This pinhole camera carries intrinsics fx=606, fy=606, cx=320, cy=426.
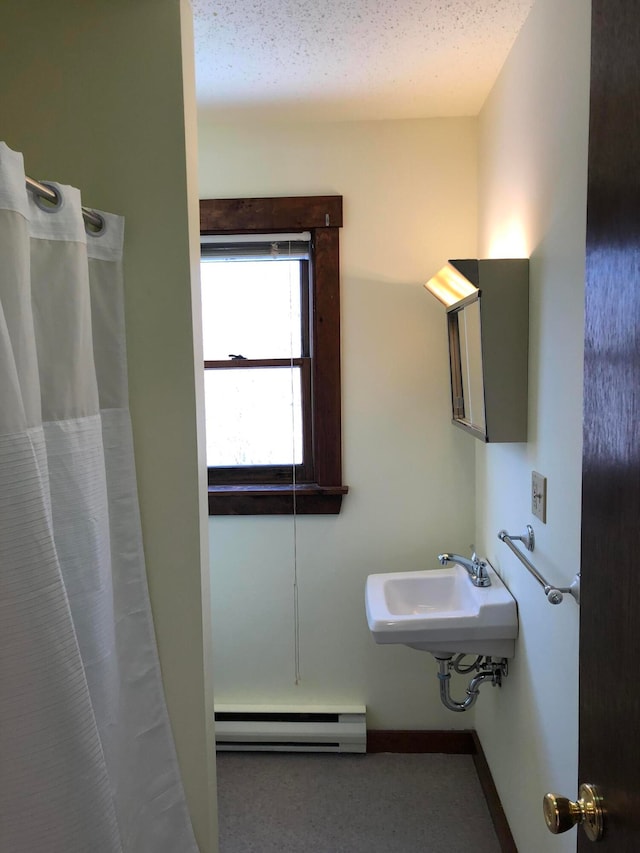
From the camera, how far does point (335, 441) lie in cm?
227

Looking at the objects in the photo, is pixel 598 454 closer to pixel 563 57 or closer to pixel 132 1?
pixel 563 57

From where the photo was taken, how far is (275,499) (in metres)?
2.31

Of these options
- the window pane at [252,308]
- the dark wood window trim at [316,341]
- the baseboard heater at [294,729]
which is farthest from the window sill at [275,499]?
the baseboard heater at [294,729]

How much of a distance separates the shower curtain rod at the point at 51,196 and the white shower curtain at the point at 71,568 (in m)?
0.02

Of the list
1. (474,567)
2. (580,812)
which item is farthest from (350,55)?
(580,812)

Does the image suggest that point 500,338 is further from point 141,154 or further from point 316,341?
point 141,154

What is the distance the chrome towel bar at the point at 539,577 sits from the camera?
4.07ft

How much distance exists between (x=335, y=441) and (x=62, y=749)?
4.86 ft

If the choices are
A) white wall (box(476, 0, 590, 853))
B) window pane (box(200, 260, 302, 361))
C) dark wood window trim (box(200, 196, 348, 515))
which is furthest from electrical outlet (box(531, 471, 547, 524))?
window pane (box(200, 260, 302, 361))

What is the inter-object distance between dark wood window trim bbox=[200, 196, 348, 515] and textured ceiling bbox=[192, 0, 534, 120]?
1.03ft

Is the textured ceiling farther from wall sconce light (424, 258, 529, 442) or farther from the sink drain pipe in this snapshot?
the sink drain pipe

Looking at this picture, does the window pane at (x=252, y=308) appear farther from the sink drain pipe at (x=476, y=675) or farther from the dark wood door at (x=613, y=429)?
the dark wood door at (x=613, y=429)

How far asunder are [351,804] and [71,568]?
152cm

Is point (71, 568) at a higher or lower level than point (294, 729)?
higher
